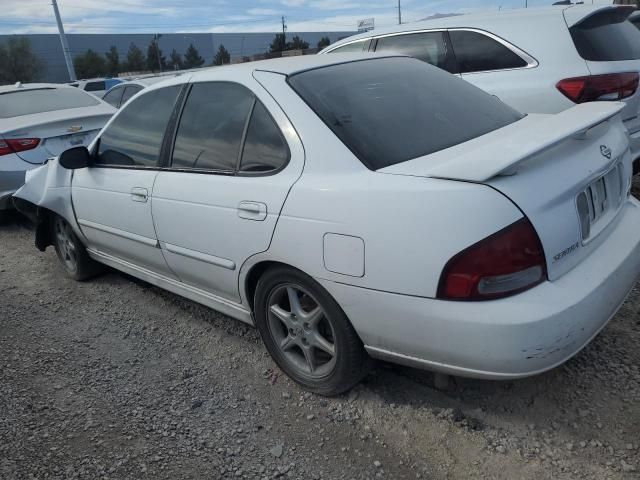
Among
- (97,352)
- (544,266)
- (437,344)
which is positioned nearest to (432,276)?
(437,344)

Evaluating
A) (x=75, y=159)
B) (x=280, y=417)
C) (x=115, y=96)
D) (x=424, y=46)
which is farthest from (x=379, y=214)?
(x=115, y=96)

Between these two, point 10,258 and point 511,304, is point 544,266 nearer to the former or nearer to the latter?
point 511,304

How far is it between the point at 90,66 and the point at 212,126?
6068cm

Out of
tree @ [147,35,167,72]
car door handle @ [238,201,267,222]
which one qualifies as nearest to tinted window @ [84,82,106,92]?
car door handle @ [238,201,267,222]

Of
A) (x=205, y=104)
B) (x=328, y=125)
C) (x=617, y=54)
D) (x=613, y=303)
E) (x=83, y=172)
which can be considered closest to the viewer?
(x=613, y=303)

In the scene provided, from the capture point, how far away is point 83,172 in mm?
4031

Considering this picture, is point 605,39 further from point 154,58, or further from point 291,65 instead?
point 154,58

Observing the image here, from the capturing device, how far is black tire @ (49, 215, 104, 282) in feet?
14.5

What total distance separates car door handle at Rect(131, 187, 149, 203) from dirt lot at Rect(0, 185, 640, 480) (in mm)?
873

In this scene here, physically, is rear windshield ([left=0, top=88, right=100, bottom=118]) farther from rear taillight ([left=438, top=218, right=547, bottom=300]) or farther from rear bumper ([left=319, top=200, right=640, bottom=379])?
rear taillight ([left=438, top=218, right=547, bottom=300])

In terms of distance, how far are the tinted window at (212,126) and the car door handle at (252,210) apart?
0.87ft

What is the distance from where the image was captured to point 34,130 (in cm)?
598

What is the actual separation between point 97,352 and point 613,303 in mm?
2806

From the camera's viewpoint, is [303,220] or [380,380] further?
[380,380]
